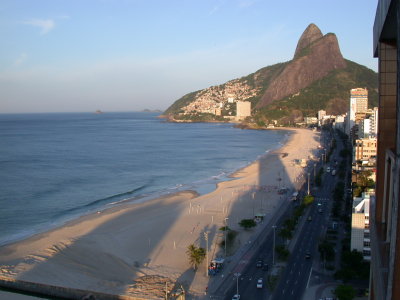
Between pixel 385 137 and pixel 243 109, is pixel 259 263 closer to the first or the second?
pixel 385 137

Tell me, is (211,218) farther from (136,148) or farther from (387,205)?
(136,148)

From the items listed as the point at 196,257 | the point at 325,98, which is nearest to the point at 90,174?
the point at 196,257

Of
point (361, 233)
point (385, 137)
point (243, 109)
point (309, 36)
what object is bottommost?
point (361, 233)

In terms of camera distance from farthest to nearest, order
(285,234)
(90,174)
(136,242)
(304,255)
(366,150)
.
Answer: (90,174)
(366,150)
(136,242)
(285,234)
(304,255)

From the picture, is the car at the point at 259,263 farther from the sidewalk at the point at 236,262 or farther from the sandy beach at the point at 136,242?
the sandy beach at the point at 136,242

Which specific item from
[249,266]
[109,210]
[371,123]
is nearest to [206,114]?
[371,123]

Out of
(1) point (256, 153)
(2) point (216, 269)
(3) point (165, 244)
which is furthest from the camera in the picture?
(1) point (256, 153)
